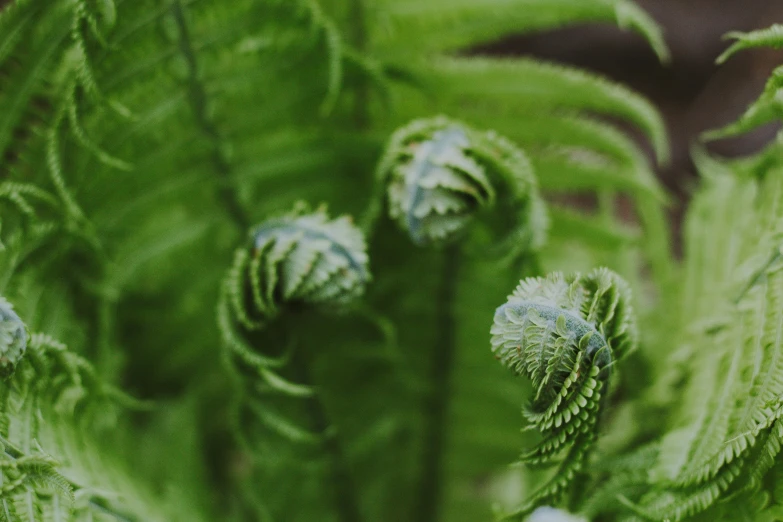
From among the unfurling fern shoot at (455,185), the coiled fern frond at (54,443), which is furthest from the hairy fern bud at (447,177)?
the coiled fern frond at (54,443)

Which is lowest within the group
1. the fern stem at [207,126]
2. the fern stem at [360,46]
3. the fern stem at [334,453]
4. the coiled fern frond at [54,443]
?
the coiled fern frond at [54,443]

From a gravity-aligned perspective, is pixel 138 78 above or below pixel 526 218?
above

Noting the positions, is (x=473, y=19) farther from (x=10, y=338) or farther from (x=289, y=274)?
(x=10, y=338)

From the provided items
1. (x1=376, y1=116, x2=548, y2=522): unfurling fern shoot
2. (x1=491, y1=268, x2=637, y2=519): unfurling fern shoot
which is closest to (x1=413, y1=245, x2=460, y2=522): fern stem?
(x1=376, y1=116, x2=548, y2=522): unfurling fern shoot

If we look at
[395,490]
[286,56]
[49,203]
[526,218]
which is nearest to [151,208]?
[49,203]

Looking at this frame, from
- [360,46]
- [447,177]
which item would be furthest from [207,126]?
[447,177]

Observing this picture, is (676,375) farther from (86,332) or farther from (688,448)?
(86,332)

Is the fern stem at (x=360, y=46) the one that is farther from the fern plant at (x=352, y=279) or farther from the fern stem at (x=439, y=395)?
the fern stem at (x=439, y=395)
